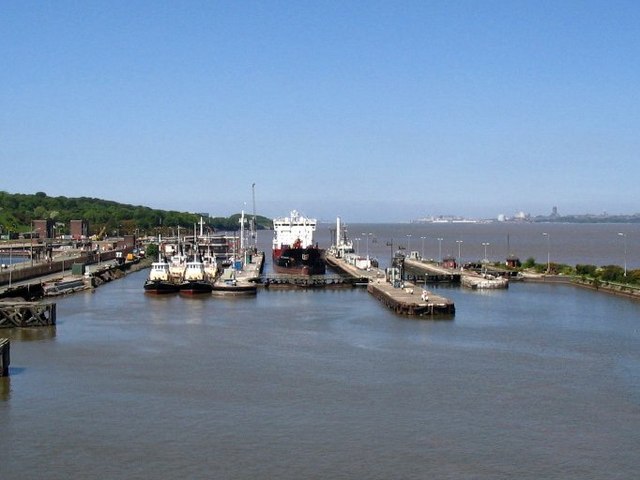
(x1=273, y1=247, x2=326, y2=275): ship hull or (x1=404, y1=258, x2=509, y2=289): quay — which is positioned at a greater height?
(x1=273, y1=247, x2=326, y2=275): ship hull

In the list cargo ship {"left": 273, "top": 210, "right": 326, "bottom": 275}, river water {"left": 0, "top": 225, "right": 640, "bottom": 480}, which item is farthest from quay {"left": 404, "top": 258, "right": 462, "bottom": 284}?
river water {"left": 0, "top": 225, "right": 640, "bottom": 480}

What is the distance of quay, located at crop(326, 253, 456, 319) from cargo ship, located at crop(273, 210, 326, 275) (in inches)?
177

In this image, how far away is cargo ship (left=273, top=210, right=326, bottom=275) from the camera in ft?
241

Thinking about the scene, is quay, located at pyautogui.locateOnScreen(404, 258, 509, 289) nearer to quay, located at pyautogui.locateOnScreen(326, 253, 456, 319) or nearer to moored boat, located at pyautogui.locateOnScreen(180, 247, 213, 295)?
quay, located at pyautogui.locateOnScreen(326, 253, 456, 319)

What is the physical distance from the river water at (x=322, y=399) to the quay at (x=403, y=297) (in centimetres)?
204

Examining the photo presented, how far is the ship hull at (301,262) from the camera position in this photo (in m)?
73.0

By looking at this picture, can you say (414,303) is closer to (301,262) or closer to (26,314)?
(26,314)

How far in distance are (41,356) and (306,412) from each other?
12.0 meters

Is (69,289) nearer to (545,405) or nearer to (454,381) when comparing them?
(454,381)

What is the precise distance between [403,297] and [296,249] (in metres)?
27.8

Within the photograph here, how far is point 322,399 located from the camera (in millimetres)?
24578

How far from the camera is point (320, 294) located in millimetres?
55812

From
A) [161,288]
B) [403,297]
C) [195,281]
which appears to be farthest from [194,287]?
[403,297]

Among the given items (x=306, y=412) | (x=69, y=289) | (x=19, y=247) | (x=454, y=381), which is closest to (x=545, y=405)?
(x=454, y=381)
